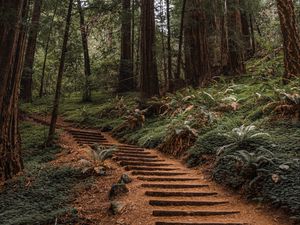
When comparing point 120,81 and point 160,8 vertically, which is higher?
point 160,8

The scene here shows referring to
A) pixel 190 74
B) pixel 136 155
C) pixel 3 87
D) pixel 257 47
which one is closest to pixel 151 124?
pixel 136 155

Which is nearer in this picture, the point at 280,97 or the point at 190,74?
the point at 280,97

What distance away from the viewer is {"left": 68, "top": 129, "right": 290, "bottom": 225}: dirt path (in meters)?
5.48

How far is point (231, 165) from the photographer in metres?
6.95

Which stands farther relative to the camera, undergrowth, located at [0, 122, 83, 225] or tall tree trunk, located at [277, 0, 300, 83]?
tall tree trunk, located at [277, 0, 300, 83]

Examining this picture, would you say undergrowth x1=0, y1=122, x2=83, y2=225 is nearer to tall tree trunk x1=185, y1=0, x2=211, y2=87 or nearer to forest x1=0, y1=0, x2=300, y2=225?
forest x1=0, y1=0, x2=300, y2=225

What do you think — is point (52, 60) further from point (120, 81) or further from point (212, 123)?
point (212, 123)

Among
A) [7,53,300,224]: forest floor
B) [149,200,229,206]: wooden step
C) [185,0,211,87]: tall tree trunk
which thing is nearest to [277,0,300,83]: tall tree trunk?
[7,53,300,224]: forest floor

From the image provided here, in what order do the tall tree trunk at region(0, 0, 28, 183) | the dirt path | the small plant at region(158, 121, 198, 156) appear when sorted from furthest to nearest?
1. the small plant at region(158, 121, 198, 156)
2. the tall tree trunk at region(0, 0, 28, 183)
3. the dirt path

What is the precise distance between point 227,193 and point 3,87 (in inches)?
196

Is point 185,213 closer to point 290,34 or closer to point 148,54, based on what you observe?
point 290,34

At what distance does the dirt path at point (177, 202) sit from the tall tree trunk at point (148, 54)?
6.08 meters

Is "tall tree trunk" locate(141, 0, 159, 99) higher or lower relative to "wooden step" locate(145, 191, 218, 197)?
higher

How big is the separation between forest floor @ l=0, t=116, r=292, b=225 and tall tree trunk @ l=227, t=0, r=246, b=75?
6.97 meters
